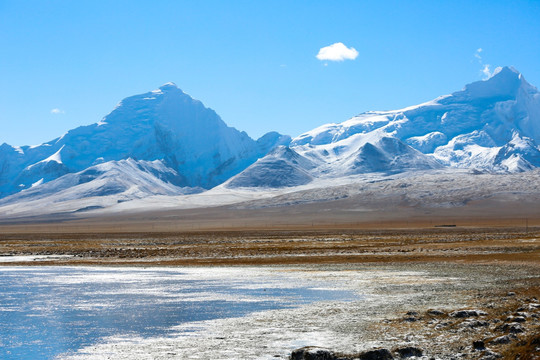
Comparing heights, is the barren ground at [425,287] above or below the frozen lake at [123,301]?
below

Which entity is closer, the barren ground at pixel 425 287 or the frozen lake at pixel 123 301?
the barren ground at pixel 425 287

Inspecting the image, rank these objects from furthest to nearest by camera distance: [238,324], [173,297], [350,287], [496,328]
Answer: [350,287], [173,297], [238,324], [496,328]

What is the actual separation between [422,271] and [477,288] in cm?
1051

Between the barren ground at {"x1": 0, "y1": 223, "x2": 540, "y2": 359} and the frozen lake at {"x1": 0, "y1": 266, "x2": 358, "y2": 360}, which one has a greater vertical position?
the frozen lake at {"x1": 0, "y1": 266, "x2": 358, "y2": 360}

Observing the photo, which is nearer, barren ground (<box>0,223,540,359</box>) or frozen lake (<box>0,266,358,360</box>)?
barren ground (<box>0,223,540,359</box>)

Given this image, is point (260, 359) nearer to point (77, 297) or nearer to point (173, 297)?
point (173, 297)

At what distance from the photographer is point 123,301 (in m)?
30.7

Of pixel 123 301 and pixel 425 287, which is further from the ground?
pixel 123 301

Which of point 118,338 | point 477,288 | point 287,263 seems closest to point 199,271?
point 287,263

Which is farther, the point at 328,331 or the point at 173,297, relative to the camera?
the point at 173,297

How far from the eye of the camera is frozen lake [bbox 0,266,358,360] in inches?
875

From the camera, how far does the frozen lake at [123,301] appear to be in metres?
22.2

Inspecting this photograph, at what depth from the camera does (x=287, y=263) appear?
2050 inches

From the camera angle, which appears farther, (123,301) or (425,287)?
(425,287)
